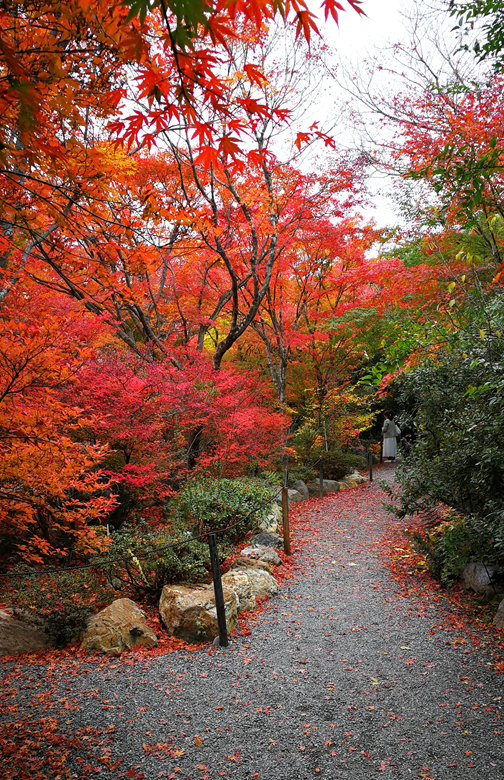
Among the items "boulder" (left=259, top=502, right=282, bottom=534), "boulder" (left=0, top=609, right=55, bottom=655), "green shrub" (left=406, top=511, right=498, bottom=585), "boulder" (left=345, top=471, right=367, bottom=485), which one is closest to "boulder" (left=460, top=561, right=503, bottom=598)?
"green shrub" (left=406, top=511, right=498, bottom=585)

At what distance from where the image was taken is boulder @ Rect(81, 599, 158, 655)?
4.23 metres

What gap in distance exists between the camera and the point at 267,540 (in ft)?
22.8

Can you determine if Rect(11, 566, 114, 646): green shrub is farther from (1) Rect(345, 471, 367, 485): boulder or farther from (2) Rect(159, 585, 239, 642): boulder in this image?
(1) Rect(345, 471, 367, 485): boulder

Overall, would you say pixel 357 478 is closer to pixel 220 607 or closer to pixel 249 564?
pixel 249 564

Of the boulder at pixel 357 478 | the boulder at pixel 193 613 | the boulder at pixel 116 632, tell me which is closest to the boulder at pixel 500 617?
the boulder at pixel 193 613

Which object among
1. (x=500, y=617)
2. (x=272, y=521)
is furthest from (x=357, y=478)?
(x=500, y=617)

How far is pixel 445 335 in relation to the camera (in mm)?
4660

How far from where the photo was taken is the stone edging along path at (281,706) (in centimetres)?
269

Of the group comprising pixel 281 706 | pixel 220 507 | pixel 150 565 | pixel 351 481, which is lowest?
pixel 351 481

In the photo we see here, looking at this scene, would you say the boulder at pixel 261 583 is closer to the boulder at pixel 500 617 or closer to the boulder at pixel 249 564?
the boulder at pixel 249 564

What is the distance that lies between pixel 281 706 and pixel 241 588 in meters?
1.87

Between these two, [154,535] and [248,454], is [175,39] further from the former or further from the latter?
[248,454]

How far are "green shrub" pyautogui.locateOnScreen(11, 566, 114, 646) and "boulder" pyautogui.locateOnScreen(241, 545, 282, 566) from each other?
75.8 inches

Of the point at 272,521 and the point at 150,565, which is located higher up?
the point at 150,565
